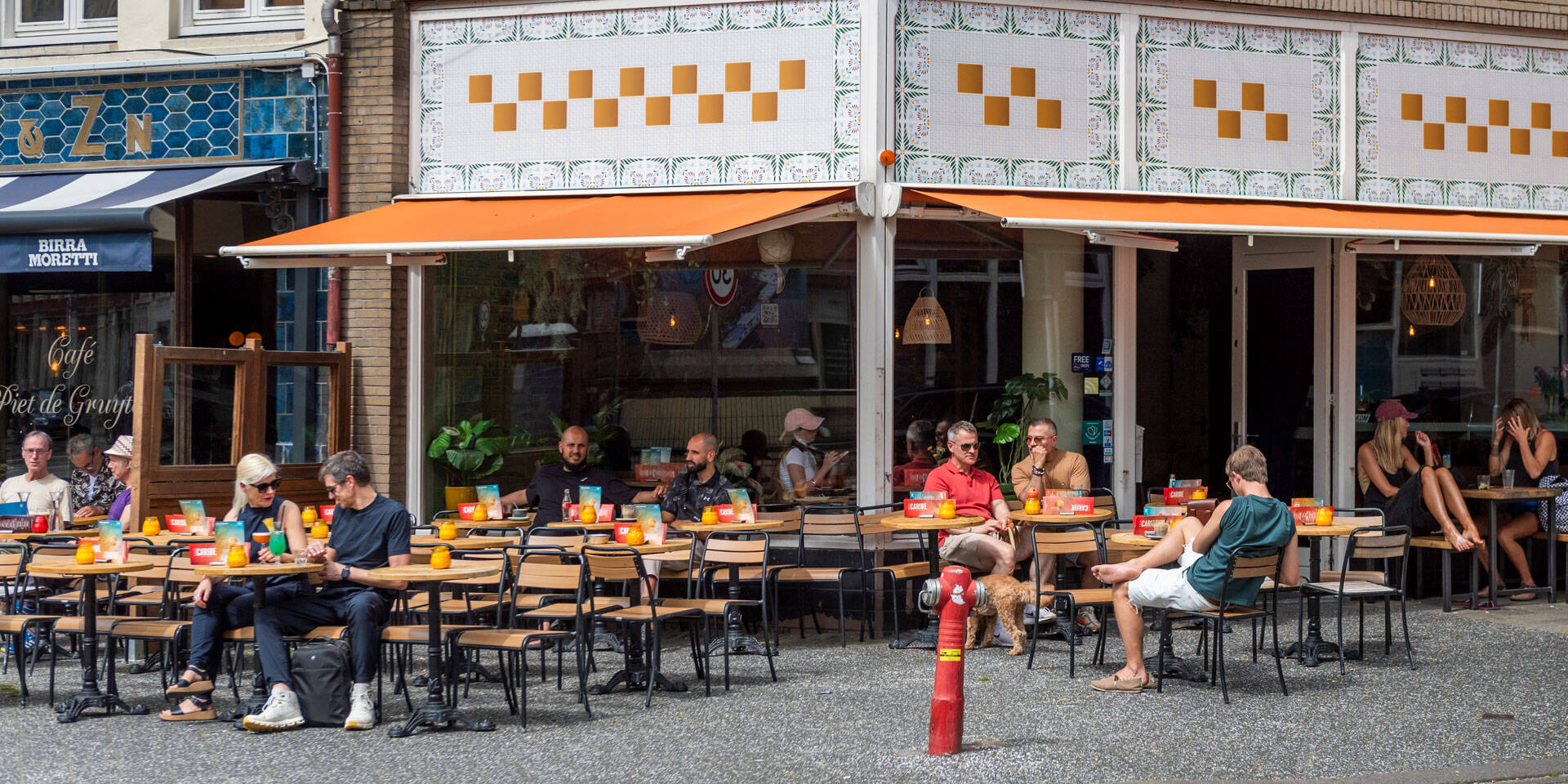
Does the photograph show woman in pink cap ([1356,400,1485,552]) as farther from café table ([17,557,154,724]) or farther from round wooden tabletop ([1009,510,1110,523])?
café table ([17,557,154,724])

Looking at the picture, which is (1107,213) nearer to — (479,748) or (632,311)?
(632,311)

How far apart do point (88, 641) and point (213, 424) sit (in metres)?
2.84

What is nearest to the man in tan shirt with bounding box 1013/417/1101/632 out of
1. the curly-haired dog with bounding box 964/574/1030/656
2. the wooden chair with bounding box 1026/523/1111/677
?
the wooden chair with bounding box 1026/523/1111/677

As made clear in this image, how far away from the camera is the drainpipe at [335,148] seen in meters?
11.4

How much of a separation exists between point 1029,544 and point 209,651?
503cm

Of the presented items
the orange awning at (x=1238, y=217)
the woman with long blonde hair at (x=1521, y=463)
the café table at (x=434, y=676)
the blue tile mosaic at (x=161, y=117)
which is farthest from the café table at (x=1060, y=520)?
the blue tile mosaic at (x=161, y=117)

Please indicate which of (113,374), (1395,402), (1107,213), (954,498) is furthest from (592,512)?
(1395,402)

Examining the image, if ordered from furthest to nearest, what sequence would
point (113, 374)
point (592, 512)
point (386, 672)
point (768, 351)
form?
point (113, 374) < point (768, 351) < point (592, 512) < point (386, 672)

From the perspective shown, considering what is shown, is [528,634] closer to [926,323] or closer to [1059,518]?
[1059,518]

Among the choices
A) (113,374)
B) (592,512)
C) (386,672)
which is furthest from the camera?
(113,374)

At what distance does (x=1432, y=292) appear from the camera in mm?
12133

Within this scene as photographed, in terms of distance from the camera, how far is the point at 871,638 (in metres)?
10.2

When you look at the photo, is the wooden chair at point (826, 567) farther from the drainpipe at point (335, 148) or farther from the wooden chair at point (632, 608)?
the drainpipe at point (335, 148)

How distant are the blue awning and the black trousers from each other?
4.37 metres
